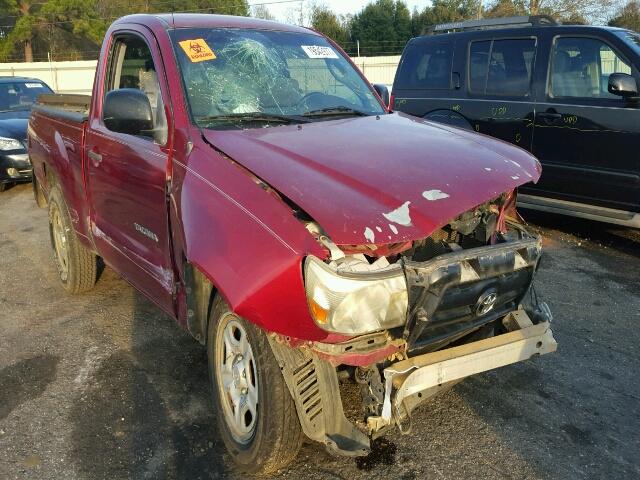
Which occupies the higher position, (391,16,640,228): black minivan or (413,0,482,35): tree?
(413,0,482,35): tree

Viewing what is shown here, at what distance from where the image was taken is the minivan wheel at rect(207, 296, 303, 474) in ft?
8.42

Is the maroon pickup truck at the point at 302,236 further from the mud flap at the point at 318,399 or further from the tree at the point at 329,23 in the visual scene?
the tree at the point at 329,23

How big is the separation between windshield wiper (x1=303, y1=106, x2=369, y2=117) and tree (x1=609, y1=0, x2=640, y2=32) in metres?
25.7

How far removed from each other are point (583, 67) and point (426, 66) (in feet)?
6.55

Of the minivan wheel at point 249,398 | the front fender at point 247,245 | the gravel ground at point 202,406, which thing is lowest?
the gravel ground at point 202,406

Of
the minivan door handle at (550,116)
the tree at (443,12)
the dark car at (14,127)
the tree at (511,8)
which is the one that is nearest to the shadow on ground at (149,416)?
the minivan door handle at (550,116)

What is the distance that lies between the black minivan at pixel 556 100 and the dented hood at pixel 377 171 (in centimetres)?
309

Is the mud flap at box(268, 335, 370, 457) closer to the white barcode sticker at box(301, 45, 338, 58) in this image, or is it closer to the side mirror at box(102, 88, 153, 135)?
the side mirror at box(102, 88, 153, 135)

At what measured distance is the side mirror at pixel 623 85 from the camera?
5.55 m

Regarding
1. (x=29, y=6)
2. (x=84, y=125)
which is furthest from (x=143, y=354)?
(x=29, y=6)

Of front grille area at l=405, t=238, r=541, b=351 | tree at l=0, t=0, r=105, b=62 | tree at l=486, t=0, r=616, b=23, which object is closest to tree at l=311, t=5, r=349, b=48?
tree at l=0, t=0, r=105, b=62

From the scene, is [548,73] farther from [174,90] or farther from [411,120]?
[174,90]

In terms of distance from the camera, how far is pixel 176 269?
10.3 feet

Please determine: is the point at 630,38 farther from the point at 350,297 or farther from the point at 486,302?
the point at 350,297
